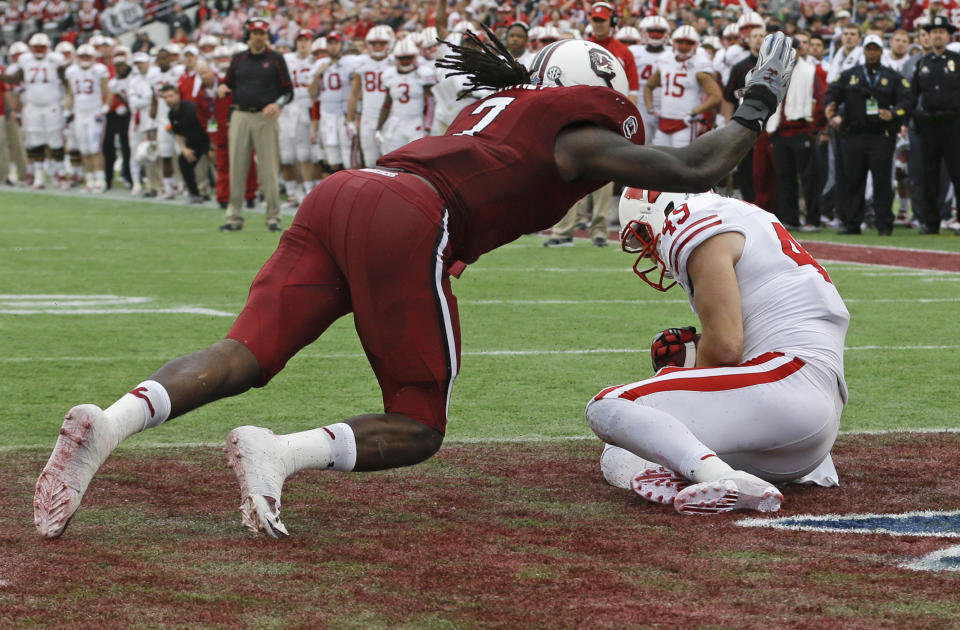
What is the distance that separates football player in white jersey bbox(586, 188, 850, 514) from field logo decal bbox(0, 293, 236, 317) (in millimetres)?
Answer: 4889

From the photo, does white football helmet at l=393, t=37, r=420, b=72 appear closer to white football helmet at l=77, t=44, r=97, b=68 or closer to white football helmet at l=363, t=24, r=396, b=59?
white football helmet at l=363, t=24, r=396, b=59

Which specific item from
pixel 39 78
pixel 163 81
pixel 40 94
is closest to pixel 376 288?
pixel 163 81

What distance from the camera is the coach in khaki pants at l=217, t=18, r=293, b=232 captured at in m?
14.6

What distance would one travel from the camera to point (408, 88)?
17.8 m

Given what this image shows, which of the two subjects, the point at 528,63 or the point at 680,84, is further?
the point at 680,84

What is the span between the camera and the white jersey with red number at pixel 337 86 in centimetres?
1978

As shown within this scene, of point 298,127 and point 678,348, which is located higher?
point 678,348

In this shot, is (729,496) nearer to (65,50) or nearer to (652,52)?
(652,52)

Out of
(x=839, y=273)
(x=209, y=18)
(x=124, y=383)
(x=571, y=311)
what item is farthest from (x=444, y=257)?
(x=209, y=18)

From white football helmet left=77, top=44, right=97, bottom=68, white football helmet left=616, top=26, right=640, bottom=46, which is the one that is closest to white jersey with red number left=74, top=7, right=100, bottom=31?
white football helmet left=77, top=44, right=97, bottom=68

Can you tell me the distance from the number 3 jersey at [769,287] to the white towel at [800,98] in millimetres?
11075

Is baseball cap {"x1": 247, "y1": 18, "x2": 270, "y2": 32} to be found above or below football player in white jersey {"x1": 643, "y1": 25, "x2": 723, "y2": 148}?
above

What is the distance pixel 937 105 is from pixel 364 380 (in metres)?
9.52

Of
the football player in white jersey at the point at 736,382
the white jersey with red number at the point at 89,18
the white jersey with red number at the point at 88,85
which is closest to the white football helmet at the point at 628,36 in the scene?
the white jersey with red number at the point at 88,85
